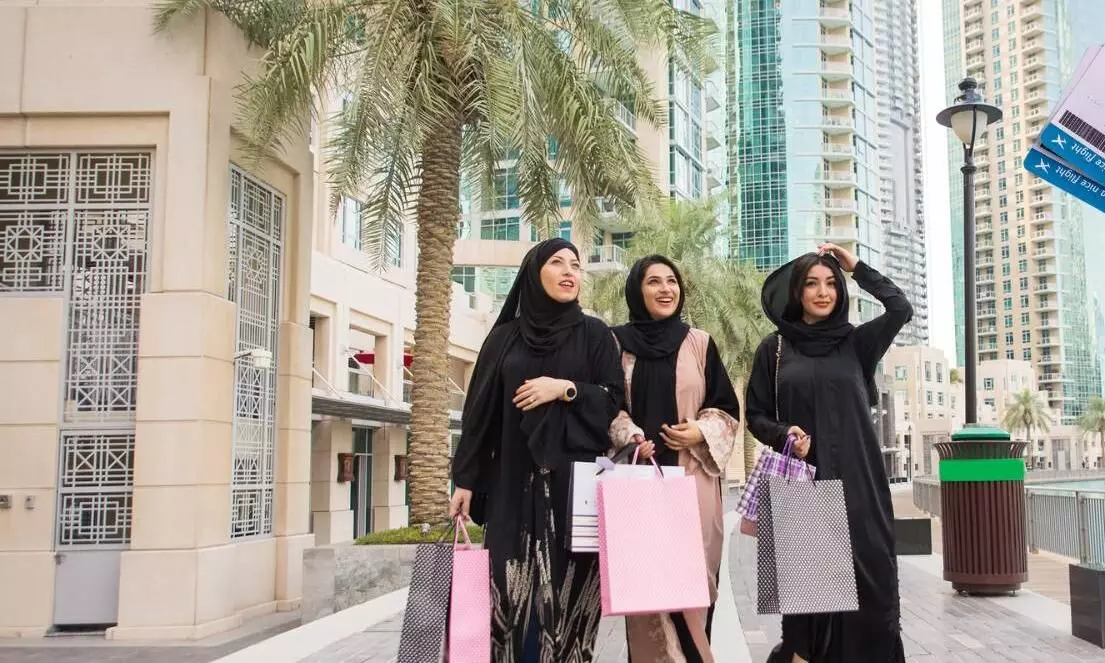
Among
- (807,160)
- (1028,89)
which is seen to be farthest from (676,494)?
(1028,89)

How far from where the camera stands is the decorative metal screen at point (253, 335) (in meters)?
10.4

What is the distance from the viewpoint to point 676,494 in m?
3.73

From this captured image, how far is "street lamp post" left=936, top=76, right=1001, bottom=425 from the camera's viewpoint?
9.69 m

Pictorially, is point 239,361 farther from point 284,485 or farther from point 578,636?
point 578,636

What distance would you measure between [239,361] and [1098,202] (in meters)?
8.13

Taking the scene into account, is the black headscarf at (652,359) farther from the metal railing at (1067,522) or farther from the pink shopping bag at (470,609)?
the metal railing at (1067,522)

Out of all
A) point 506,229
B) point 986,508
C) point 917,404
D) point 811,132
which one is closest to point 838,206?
point 811,132

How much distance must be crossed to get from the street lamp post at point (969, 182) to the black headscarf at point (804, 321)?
5.64m

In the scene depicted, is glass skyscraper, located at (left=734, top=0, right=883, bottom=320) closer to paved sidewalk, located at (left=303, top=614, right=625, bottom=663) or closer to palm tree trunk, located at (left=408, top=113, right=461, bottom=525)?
palm tree trunk, located at (left=408, top=113, right=461, bottom=525)

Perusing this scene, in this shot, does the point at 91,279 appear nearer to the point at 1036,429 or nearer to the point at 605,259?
the point at 605,259

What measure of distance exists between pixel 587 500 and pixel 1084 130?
2.37m

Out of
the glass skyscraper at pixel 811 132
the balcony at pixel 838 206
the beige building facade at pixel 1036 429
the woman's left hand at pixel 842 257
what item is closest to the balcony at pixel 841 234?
the glass skyscraper at pixel 811 132

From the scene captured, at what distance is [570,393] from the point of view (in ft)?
12.8

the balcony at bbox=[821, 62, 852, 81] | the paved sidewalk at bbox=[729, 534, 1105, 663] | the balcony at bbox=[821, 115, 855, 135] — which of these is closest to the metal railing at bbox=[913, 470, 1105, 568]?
the paved sidewalk at bbox=[729, 534, 1105, 663]
